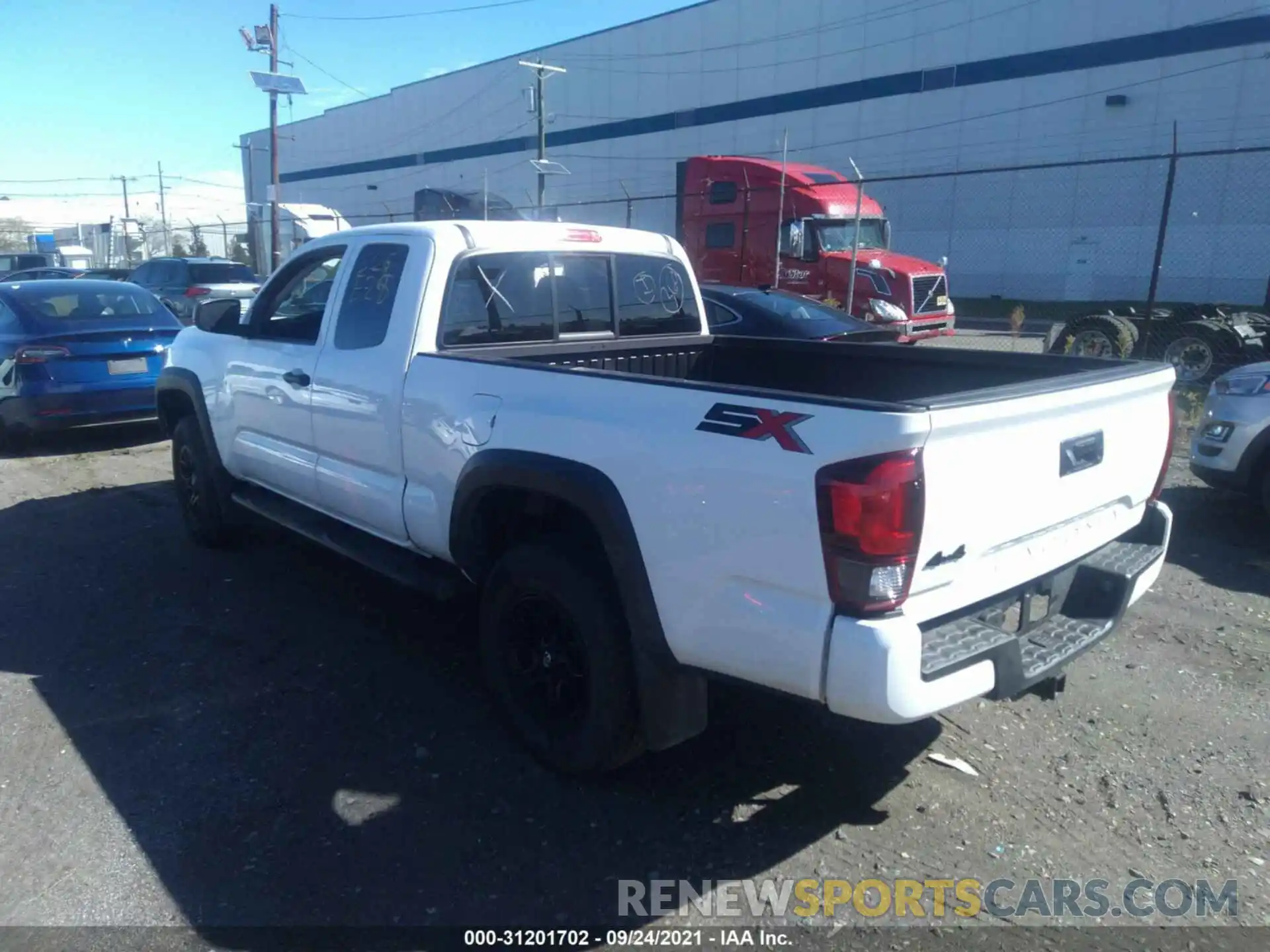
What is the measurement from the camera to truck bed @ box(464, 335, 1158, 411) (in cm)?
379

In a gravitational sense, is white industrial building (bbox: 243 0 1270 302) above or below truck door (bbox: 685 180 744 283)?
above

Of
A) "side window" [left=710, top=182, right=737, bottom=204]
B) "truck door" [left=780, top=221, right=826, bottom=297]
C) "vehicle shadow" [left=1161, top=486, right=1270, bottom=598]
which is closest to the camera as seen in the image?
"vehicle shadow" [left=1161, top=486, right=1270, bottom=598]

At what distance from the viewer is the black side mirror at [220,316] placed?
5508 millimetres

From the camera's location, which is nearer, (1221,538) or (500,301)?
(500,301)

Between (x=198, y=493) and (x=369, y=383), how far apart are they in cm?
248

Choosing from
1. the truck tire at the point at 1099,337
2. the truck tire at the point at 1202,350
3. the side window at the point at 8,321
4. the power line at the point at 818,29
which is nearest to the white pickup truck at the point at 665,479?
the side window at the point at 8,321

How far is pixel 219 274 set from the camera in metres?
19.1

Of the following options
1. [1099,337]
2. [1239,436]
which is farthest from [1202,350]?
[1239,436]

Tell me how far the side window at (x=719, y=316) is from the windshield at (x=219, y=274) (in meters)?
12.9

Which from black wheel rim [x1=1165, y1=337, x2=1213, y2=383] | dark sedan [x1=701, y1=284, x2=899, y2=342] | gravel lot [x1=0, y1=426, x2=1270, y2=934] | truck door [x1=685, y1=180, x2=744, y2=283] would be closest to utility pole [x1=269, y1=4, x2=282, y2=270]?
truck door [x1=685, y1=180, x2=744, y2=283]

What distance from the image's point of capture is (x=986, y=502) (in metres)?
2.76

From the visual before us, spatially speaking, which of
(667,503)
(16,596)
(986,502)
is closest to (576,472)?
(667,503)

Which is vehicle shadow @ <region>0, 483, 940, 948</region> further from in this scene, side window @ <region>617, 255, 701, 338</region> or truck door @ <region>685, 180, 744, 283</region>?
truck door @ <region>685, 180, 744, 283</region>

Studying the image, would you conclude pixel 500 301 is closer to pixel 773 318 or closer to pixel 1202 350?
pixel 773 318
